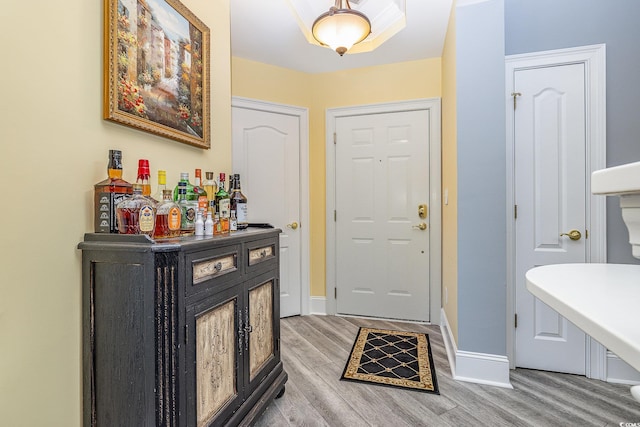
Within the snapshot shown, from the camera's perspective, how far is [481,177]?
1986mm

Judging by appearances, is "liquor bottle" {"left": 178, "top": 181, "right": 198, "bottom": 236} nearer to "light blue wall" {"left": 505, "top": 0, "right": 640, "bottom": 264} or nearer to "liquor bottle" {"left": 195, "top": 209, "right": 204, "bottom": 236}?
"liquor bottle" {"left": 195, "top": 209, "right": 204, "bottom": 236}

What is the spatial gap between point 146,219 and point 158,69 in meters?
0.71

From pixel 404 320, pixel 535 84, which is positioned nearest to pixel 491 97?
pixel 535 84

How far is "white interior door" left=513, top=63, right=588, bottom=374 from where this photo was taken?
203 centimetres

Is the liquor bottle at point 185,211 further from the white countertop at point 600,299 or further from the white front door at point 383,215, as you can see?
the white front door at point 383,215

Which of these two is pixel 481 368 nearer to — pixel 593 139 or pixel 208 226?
pixel 593 139

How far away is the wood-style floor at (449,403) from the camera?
1627 millimetres

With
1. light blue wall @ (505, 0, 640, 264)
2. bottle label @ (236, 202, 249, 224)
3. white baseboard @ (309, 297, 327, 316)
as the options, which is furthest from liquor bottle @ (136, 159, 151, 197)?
light blue wall @ (505, 0, 640, 264)

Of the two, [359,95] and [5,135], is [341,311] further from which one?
[5,135]

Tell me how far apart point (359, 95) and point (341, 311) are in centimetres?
217

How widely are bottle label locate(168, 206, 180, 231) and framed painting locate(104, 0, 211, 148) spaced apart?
0.37 m

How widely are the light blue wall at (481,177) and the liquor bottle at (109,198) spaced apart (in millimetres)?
1837

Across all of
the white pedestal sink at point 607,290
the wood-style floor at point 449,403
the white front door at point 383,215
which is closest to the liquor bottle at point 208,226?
the wood-style floor at point 449,403

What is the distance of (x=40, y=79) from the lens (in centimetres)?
100
